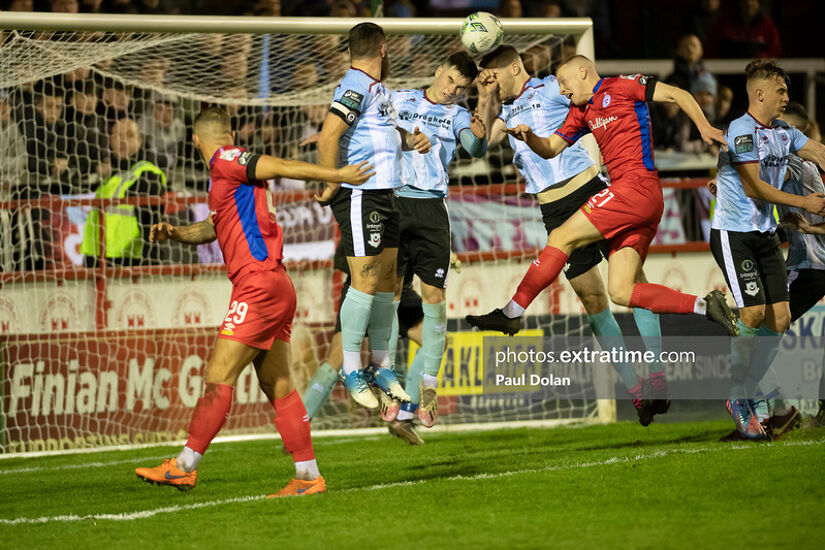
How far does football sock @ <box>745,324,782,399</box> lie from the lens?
293 inches

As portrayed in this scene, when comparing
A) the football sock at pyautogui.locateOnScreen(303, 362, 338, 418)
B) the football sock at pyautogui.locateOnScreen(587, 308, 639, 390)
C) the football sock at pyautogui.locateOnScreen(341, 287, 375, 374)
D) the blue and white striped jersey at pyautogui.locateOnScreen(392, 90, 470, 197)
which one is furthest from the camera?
the football sock at pyautogui.locateOnScreen(303, 362, 338, 418)

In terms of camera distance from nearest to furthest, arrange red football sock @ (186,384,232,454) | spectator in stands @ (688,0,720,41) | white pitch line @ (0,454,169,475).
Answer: red football sock @ (186,384,232,454) → white pitch line @ (0,454,169,475) → spectator in stands @ (688,0,720,41)

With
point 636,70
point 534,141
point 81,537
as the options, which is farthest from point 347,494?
point 636,70

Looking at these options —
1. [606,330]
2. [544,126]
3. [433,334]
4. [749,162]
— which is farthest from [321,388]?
[749,162]

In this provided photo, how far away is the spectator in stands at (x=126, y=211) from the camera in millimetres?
10422

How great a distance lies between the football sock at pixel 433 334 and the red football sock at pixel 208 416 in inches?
99.1

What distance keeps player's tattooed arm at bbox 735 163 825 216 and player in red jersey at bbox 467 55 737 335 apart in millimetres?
740

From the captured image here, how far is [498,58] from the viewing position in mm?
7926

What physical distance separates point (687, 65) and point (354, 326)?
8216 mm

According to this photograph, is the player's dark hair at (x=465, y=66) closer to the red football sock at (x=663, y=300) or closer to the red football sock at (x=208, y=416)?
the red football sock at (x=663, y=300)

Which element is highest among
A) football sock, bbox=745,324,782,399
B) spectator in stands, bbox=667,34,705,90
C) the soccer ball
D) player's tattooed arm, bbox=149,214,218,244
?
spectator in stands, bbox=667,34,705,90

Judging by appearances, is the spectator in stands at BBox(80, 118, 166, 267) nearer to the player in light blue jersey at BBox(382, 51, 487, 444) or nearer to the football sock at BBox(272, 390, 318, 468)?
the player in light blue jersey at BBox(382, 51, 487, 444)

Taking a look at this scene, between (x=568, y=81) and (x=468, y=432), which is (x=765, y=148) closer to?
(x=568, y=81)

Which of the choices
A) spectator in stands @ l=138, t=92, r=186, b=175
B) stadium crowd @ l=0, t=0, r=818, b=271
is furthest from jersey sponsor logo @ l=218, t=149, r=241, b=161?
spectator in stands @ l=138, t=92, r=186, b=175
